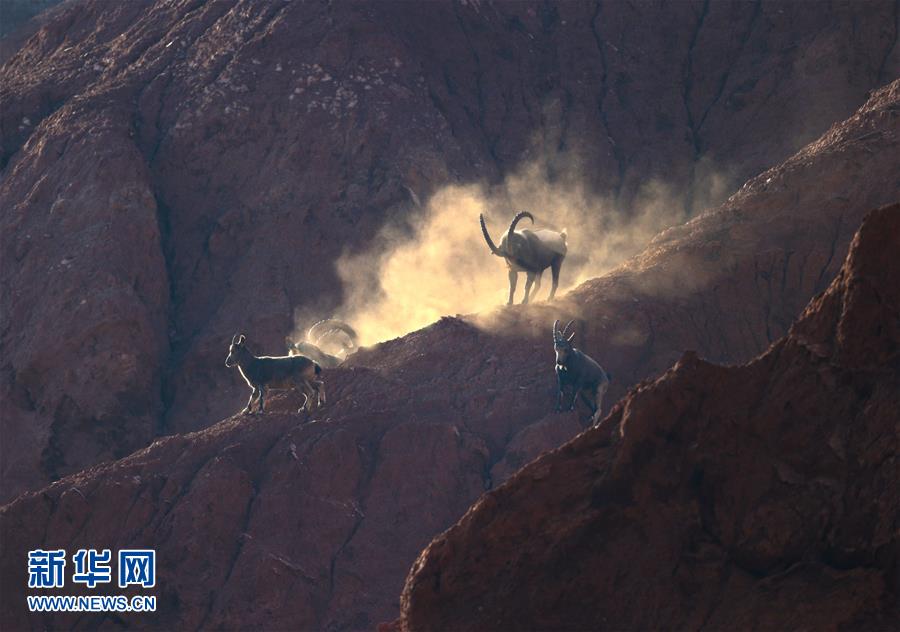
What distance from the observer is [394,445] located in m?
28.0

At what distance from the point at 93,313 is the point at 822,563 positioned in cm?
2750

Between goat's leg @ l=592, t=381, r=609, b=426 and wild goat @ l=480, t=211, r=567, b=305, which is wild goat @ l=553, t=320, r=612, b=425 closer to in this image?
goat's leg @ l=592, t=381, r=609, b=426

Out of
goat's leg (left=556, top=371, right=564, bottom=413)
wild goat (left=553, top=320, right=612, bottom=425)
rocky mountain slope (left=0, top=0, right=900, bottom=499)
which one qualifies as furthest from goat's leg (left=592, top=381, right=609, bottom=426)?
rocky mountain slope (left=0, top=0, right=900, bottom=499)

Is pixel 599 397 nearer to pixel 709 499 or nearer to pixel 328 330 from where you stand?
pixel 709 499

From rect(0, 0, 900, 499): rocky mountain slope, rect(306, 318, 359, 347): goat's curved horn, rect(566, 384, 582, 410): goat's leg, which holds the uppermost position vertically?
rect(0, 0, 900, 499): rocky mountain slope

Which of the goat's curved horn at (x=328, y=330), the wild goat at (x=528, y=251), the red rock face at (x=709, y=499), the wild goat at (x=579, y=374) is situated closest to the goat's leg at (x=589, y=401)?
the wild goat at (x=579, y=374)

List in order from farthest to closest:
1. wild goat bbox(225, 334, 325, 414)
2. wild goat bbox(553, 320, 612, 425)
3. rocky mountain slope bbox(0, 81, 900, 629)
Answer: wild goat bbox(225, 334, 325, 414), rocky mountain slope bbox(0, 81, 900, 629), wild goat bbox(553, 320, 612, 425)

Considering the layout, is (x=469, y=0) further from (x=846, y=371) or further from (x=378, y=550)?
(x=846, y=371)

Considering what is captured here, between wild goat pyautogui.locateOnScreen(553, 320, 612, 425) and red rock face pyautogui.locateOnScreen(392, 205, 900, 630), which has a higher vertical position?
wild goat pyautogui.locateOnScreen(553, 320, 612, 425)

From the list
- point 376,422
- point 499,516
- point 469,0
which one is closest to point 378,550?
point 376,422

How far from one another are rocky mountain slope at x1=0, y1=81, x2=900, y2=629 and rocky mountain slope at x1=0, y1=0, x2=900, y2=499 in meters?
9.91

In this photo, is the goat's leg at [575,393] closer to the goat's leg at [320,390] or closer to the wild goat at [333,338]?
the goat's leg at [320,390]

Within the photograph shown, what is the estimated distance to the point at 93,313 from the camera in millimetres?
40312

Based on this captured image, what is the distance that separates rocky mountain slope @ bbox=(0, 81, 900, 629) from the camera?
26.8 meters
